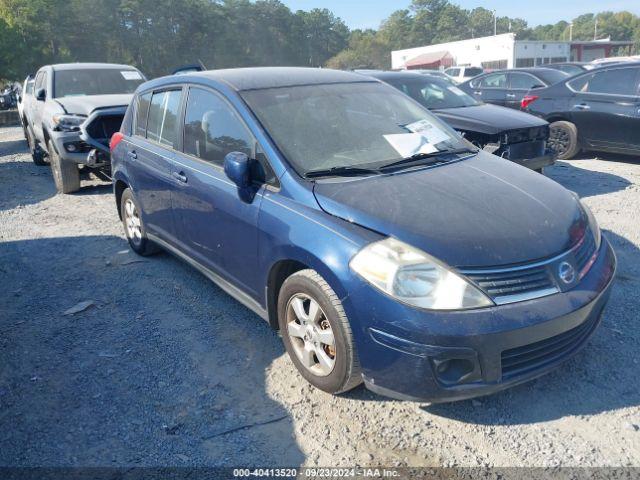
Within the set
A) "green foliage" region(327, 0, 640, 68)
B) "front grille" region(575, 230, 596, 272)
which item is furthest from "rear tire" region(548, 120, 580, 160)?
"green foliage" region(327, 0, 640, 68)

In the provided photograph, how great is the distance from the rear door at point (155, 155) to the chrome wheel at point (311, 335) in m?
1.68

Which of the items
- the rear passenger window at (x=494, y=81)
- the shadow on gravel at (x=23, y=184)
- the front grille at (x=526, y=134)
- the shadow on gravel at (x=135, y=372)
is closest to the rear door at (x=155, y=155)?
the shadow on gravel at (x=135, y=372)

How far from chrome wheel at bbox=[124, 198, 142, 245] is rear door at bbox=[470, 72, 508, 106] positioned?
27.6 feet

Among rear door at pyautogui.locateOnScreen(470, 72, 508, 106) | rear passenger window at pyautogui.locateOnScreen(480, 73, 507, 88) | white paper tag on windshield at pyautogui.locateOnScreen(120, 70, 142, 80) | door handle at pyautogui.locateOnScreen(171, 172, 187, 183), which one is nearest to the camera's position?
door handle at pyautogui.locateOnScreen(171, 172, 187, 183)

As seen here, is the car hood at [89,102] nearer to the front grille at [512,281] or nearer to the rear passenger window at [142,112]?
the rear passenger window at [142,112]

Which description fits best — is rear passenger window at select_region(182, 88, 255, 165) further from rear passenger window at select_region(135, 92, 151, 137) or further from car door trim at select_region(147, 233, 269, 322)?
rear passenger window at select_region(135, 92, 151, 137)

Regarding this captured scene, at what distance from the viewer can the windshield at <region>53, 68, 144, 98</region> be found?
891 cm

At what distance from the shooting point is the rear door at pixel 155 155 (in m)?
4.29

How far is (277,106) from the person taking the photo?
3568 mm

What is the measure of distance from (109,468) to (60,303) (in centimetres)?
225

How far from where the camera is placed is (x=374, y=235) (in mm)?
2699

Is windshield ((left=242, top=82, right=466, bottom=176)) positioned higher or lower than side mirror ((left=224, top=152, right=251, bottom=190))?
higher

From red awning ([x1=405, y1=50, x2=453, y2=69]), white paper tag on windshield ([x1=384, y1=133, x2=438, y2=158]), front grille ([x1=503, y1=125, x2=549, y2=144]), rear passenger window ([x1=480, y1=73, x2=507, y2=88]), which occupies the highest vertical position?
red awning ([x1=405, y1=50, x2=453, y2=69])

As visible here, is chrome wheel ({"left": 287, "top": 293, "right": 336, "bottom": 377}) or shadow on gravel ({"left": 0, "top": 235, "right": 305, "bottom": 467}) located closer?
shadow on gravel ({"left": 0, "top": 235, "right": 305, "bottom": 467})
